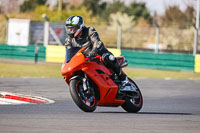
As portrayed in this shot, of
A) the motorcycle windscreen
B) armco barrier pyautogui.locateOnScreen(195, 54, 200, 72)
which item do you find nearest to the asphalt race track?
the motorcycle windscreen

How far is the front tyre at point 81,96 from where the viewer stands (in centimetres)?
816

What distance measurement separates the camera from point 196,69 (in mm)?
24422

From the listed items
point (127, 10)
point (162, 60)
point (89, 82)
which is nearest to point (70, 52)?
point (89, 82)

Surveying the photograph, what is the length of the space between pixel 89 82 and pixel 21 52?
20.2 metres

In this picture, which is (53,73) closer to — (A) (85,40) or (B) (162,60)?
(B) (162,60)

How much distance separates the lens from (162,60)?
84.0 feet

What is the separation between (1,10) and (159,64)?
42.4 metres

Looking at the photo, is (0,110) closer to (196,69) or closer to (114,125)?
(114,125)

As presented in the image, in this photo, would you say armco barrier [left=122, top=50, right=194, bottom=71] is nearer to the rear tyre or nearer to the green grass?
the green grass

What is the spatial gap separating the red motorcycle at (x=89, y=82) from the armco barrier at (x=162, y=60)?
637 inches

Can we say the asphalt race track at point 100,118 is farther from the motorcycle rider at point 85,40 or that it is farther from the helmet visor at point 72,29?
the helmet visor at point 72,29

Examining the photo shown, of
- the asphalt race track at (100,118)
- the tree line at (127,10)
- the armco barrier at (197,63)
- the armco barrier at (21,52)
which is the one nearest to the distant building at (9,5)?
the tree line at (127,10)

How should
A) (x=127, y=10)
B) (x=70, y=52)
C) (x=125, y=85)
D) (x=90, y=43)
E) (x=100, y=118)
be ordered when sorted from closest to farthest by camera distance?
(x=100, y=118)
(x=70, y=52)
(x=90, y=43)
(x=125, y=85)
(x=127, y=10)

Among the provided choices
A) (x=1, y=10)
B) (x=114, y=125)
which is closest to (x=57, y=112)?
(x=114, y=125)
